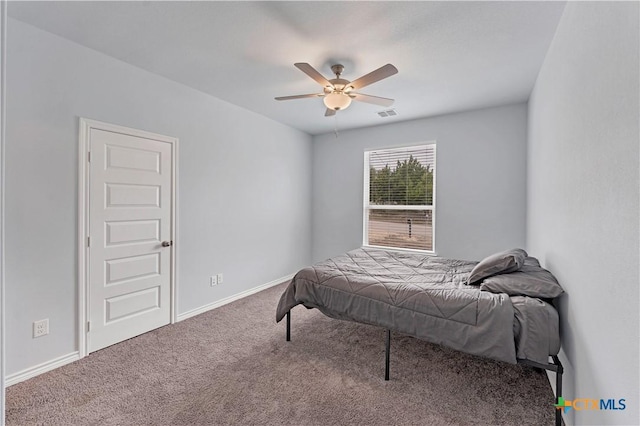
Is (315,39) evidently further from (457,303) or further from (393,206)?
(393,206)

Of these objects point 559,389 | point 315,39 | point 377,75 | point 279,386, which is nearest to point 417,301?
point 559,389

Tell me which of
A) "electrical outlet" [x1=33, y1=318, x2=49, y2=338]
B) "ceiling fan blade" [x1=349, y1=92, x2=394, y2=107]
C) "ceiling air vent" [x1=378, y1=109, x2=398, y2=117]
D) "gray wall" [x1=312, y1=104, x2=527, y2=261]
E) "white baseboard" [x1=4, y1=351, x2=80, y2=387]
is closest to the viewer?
"white baseboard" [x1=4, y1=351, x2=80, y2=387]

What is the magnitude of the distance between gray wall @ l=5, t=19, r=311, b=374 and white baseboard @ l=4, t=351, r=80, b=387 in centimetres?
4

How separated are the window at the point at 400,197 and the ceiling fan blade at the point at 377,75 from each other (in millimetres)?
2276

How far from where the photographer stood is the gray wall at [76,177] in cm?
212

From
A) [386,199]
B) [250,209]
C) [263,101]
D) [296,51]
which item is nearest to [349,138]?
[386,199]

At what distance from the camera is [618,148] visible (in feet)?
3.67

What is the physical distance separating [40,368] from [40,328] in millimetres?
307

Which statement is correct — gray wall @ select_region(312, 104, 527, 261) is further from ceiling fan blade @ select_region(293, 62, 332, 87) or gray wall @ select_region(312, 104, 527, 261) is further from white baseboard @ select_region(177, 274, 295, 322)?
ceiling fan blade @ select_region(293, 62, 332, 87)

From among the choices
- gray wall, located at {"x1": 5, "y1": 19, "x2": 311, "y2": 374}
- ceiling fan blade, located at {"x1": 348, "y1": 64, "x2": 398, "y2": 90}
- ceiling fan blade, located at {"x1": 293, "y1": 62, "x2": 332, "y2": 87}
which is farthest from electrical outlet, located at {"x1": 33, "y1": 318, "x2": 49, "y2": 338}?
ceiling fan blade, located at {"x1": 348, "y1": 64, "x2": 398, "y2": 90}

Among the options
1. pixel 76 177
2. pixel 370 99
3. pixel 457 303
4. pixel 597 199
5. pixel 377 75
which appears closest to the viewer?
pixel 597 199

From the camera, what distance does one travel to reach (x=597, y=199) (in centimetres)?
131

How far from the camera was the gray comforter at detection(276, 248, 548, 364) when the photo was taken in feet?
6.09

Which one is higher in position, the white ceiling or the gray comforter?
the white ceiling
